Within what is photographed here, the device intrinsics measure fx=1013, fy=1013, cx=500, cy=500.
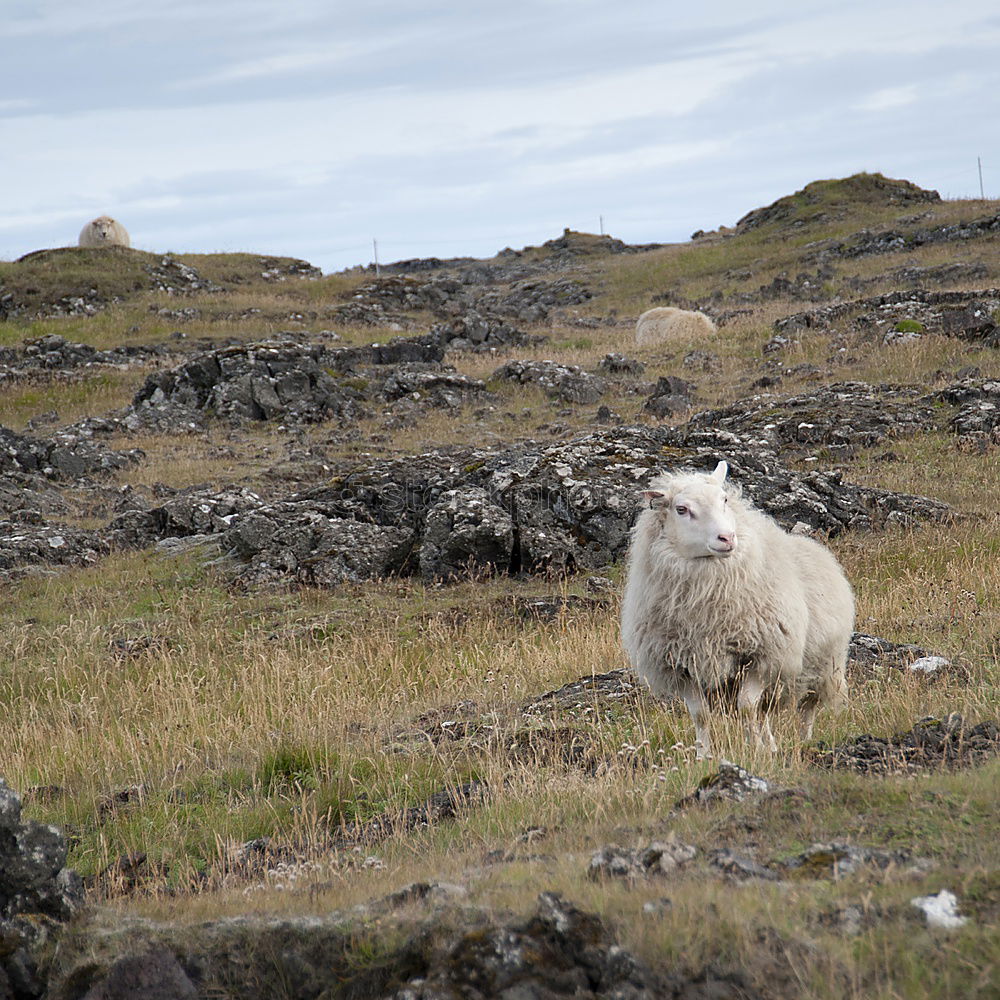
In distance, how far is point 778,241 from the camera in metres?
61.2

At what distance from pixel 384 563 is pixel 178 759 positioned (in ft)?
25.1

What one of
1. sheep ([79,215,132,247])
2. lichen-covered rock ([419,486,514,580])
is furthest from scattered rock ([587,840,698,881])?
sheep ([79,215,132,247])

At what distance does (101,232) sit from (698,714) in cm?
6274

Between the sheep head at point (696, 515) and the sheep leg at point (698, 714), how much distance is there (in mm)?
1054

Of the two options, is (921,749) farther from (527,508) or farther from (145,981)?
(527,508)

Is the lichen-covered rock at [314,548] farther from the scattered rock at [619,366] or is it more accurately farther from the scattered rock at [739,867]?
the scattered rock at [619,366]

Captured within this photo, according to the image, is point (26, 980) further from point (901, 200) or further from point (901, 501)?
point (901, 200)

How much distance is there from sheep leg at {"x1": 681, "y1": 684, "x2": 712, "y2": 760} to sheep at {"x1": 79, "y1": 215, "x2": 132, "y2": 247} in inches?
2401

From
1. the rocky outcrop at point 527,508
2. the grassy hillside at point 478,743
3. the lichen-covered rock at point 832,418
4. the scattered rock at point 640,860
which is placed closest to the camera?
the grassy hillside at point 478,743

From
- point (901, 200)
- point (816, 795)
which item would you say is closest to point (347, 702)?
point (816, 795)

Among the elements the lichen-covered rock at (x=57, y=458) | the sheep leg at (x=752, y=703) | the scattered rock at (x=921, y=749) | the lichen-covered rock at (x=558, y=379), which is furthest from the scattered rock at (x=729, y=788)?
the lichen-covered rock at (x=558, y=379)

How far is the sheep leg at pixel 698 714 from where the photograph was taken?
7.08 m

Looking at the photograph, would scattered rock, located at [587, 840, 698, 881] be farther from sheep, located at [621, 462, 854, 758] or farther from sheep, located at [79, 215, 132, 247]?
sheep, located at [79, 215, 132, 247]

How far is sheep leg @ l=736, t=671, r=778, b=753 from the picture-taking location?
712 cm
